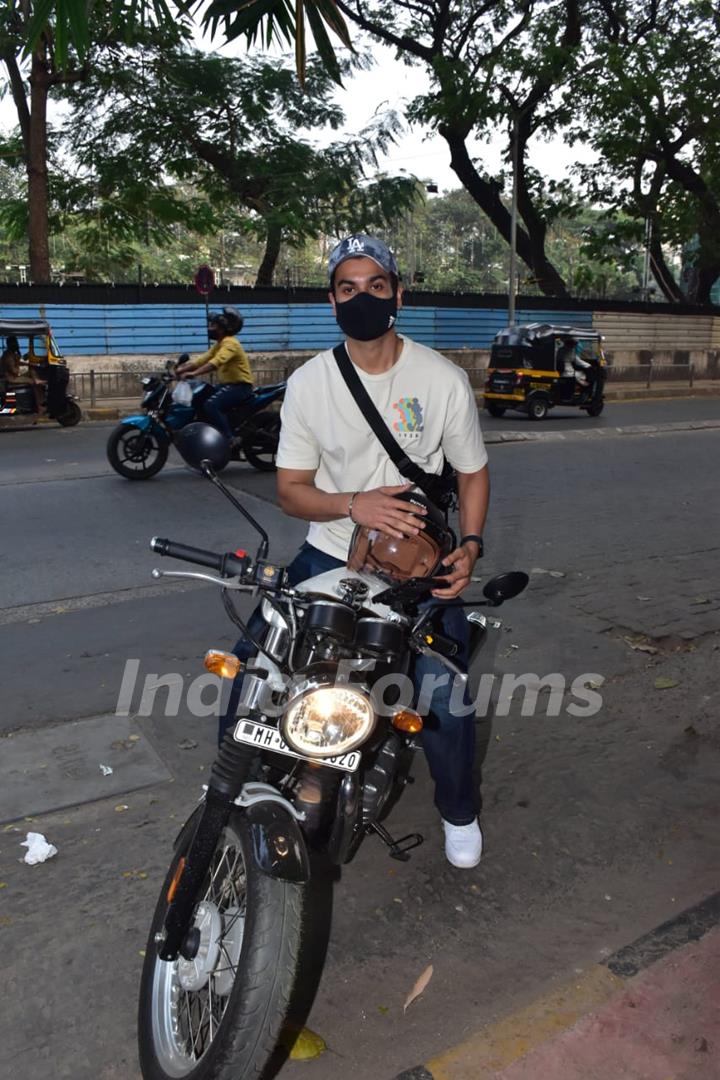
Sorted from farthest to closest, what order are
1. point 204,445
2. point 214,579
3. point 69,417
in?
1. point 69,417
2. point 204,445
3. point 214,579

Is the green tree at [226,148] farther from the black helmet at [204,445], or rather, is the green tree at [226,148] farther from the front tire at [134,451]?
the black helmet at [204,445]

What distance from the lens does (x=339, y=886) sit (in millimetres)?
3090

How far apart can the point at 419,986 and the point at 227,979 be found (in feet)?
2.36

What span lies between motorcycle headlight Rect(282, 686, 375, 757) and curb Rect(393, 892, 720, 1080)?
89 cm

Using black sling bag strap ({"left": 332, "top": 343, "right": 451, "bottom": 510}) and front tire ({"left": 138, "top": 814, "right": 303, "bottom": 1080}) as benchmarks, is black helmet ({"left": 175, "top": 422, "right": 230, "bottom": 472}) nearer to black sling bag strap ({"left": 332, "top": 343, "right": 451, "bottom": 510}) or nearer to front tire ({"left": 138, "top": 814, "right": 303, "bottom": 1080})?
black sling bag strap ({"left": 332, "top": 343, "right": 451, "bottom": 510})

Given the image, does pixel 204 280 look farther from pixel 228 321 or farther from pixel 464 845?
pixel 464 845

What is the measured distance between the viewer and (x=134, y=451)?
10.1m

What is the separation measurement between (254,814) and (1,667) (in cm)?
314

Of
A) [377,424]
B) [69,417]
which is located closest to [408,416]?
[377,424]

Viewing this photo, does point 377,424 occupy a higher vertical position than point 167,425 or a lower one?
higher

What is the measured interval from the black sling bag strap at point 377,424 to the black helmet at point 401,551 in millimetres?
386

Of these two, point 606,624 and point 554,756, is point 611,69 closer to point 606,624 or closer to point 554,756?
point 606,624
